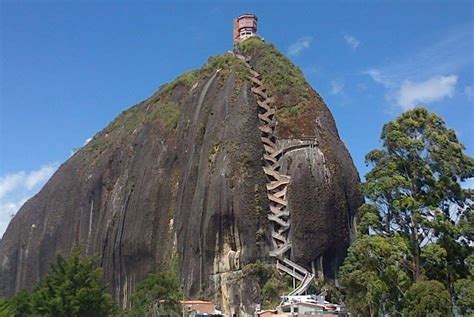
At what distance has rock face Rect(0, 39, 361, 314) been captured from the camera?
50.2 metres

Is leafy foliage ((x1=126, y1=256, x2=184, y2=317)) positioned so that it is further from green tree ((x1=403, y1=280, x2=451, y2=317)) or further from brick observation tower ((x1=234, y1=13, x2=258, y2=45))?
brick observation tower ((x1=234, y1=13, x2=258, y2=45))

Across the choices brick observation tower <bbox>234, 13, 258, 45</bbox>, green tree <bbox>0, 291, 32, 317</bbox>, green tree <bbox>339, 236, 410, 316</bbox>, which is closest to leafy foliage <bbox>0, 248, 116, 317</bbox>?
green tree <bbox>0, 291, 32, 317</bbox>

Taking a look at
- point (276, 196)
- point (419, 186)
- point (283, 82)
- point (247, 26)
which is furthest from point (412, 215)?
point (247, 26)

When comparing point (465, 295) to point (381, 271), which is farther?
point (381, 271)

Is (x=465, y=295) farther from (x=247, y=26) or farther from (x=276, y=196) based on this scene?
(x=247, y=26)

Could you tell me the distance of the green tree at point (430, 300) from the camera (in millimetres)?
31266

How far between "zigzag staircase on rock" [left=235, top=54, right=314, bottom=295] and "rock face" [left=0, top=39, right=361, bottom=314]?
663 mm

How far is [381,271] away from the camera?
35.0 meters

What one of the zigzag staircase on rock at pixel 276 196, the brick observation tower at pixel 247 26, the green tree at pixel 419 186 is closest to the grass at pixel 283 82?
the zigzag staircase on rock at pixel 276 196

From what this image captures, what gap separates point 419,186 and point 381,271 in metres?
5.21

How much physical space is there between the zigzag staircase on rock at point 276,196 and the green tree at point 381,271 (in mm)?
11738

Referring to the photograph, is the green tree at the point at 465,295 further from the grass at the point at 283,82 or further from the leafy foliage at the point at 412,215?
the grass at the point at 283,82

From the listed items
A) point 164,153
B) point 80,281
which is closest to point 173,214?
point 164,153

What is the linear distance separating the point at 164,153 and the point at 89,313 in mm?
27702
